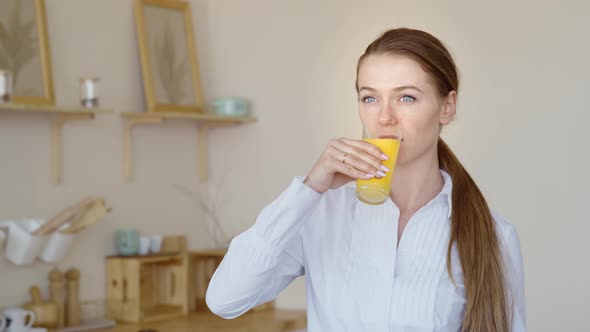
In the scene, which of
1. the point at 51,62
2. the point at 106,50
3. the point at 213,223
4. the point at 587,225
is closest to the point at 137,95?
the point at 106,50

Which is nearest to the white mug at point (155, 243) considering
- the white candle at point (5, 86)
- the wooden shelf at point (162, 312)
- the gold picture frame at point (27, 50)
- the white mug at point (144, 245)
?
the white mug at point (144, 245)

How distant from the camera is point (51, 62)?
2936 millimetres

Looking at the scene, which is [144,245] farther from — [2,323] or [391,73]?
[391,73]

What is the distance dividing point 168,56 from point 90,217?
0.79 metres

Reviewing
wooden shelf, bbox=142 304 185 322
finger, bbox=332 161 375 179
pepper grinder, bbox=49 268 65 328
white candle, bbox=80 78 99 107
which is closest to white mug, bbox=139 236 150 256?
wooden shelf, bbox=142 304 185 322

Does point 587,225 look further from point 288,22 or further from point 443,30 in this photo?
point 288,22

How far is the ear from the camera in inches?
55.6

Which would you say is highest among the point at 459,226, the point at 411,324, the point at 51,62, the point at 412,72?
the point at 51,62

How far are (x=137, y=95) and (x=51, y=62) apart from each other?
1.41 ft

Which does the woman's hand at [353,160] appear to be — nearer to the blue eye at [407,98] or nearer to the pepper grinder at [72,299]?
the blue eye at [407,98]

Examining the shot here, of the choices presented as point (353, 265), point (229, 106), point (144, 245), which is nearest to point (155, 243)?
point (144, 245)

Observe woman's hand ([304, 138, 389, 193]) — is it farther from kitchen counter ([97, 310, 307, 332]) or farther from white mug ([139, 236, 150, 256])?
white mug ([139, 236, 150, 256])

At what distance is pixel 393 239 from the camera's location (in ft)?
4.52

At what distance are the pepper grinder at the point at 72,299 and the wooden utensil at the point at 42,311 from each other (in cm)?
10
